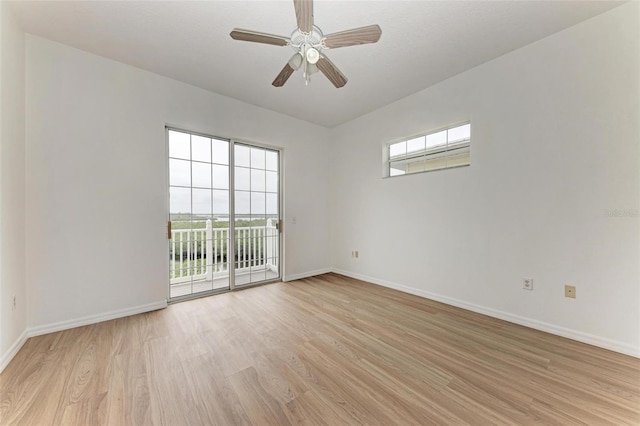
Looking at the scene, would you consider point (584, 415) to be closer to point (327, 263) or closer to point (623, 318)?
point (623, 318)

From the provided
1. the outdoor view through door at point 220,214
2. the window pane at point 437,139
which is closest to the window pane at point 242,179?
the outdoor view through door at point 220,214

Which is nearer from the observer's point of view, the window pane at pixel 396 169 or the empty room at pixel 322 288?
the empty room at pixel 322 288

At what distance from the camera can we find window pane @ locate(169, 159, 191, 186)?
10.4ft

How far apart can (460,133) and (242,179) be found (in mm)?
3136

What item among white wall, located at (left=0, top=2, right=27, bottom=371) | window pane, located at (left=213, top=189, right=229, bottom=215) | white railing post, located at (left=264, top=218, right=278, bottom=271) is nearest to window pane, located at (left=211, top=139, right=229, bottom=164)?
window pane, located at (left=213, top=189, right=229, bottom=215)

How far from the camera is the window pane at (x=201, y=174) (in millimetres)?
3365

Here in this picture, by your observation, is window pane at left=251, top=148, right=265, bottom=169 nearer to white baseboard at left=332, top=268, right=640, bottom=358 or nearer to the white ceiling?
the white ceiling

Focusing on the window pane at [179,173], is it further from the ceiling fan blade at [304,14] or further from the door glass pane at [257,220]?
the ceiling fan blade at [304,14]

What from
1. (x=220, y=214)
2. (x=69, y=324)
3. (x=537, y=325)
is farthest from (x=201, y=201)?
(x=537, y=325)

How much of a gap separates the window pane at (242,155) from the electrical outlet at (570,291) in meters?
4.13

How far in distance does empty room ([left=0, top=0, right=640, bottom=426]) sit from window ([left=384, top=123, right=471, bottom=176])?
26 millimetres

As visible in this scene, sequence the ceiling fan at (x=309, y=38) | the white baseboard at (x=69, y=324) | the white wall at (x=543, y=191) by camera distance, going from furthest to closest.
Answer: the white wall at (x=543, y=191) → the white baseboard at (x=69, y=324) → the ceiling fan at (x=309, y=38)

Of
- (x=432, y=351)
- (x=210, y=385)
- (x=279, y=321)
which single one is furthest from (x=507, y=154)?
(x=210, y=385)

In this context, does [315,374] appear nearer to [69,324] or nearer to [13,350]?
[13,350]
